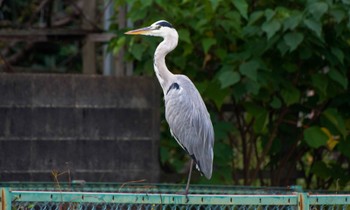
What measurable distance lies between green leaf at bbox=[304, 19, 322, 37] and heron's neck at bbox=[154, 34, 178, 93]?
126 centimetres

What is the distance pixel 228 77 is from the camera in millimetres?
7418

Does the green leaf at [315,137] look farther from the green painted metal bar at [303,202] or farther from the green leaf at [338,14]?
the green painted metal bar at [303,202]

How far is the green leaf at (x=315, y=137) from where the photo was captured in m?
7.76

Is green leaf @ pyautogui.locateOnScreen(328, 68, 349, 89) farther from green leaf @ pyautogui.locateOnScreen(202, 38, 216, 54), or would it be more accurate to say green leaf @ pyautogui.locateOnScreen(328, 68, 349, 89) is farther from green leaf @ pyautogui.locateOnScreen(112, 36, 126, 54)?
green leaf @ pyautogui.locateOnScreen(112, 36, 126, 54)

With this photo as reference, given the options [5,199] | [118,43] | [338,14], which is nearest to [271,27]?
[338,14]

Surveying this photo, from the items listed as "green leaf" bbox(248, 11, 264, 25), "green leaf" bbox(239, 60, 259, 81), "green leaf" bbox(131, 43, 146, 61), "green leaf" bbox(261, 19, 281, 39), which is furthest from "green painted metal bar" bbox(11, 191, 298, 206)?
"green leaf" bbox(131, 43, 146, 61)

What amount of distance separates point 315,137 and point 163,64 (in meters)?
1.99

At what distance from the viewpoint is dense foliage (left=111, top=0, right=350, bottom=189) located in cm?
739

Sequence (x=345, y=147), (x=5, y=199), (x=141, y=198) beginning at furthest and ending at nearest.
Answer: (x=345, y=147)
(x=141, y=198)
(x=5, y=199)

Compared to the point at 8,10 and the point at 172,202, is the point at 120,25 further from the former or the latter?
the point at 172,202

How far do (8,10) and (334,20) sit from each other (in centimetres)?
389

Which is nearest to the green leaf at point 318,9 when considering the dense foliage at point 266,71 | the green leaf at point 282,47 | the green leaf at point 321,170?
the dense foliage at point 266,71

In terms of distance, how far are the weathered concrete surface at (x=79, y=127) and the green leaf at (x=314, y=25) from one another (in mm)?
1422

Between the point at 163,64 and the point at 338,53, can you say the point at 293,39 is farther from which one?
the point at 163,64
